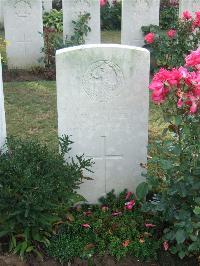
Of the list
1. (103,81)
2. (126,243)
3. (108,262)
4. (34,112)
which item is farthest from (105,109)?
(34,112)

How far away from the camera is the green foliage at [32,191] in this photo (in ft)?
11.1

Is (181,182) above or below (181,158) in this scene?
below

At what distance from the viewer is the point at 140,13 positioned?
8.41m

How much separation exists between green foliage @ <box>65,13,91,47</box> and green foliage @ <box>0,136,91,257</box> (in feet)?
15.3

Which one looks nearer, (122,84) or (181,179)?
(181,179)

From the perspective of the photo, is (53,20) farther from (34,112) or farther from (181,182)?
(181,182)

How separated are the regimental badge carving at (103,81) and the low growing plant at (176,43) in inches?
134

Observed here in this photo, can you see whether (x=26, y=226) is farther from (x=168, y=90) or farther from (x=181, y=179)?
(x=168, y=90)

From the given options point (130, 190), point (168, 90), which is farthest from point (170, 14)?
point (168, 90)

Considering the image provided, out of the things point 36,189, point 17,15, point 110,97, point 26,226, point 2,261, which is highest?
point 17,15

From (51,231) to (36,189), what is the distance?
1.38 feet

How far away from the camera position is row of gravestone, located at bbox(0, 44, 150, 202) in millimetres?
3703

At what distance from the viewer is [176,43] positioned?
761 centimetres

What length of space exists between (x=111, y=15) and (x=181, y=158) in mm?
10544
